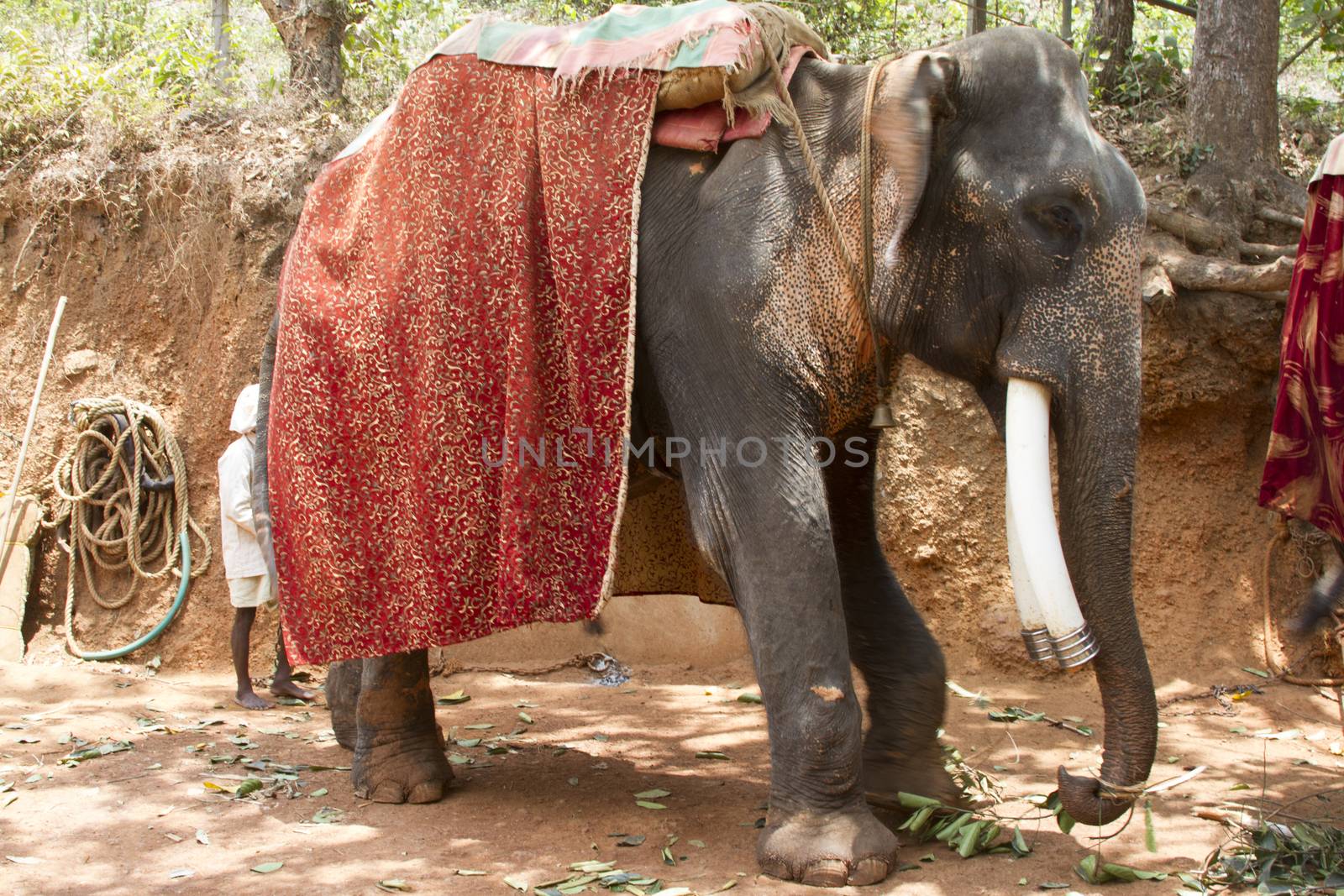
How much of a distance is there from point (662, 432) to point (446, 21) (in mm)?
7323

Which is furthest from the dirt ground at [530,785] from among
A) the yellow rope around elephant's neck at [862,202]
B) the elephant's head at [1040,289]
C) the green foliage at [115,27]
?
the green foliage at [115,27]

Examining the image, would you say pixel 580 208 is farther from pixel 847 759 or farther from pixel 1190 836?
pixel 1190 836

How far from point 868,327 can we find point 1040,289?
441mm

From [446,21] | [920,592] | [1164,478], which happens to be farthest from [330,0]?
[1164,478]

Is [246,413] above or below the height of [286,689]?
above

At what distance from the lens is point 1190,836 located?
11.6 feet

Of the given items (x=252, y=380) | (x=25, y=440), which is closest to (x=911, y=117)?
(x=252, y=380)

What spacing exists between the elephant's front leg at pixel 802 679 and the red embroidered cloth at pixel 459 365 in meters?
0.45

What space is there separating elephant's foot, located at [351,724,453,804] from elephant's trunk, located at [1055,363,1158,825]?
2019 millimetres

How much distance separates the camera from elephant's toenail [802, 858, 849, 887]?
3.03 meters

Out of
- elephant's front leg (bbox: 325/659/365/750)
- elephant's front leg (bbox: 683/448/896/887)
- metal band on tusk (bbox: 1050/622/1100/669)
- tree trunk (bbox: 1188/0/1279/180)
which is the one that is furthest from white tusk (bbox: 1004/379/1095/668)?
tree trunk (bbox: 1188/0/1279/180)

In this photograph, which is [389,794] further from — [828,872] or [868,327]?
[868,327]

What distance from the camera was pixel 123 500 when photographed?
6938mm

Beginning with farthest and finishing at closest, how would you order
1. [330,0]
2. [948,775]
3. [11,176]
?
1. [330,0]
2. [11,176]
3. [948,775]
